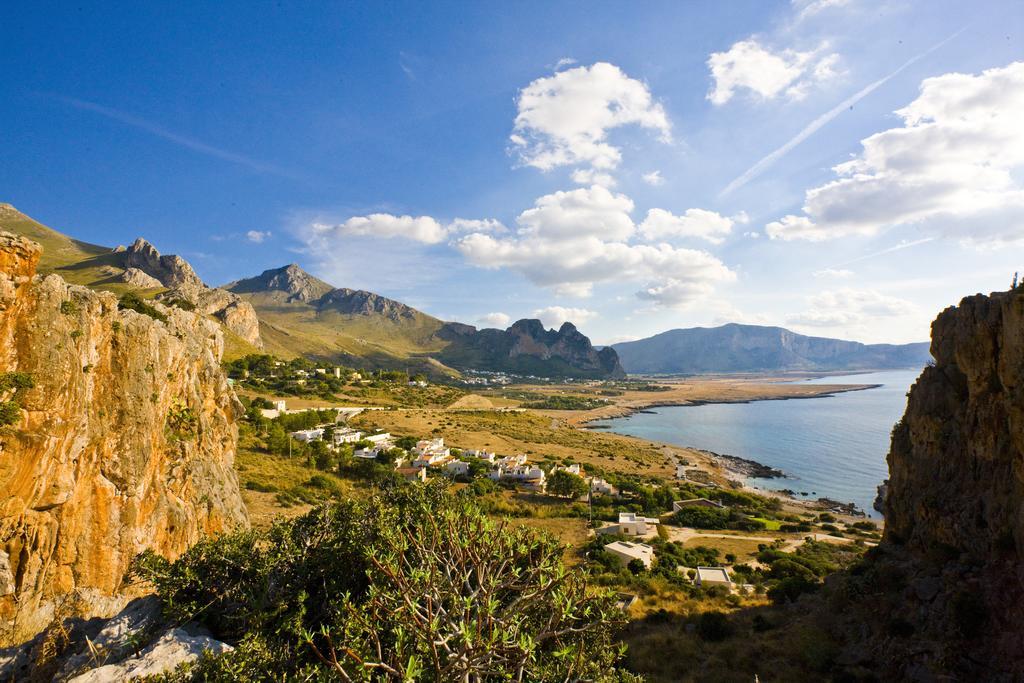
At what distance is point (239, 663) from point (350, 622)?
1633 millimetres

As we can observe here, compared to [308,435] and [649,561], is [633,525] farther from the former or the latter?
[308,435]

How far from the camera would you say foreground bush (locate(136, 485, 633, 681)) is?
661 centimetres

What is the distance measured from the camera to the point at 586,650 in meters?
9.23

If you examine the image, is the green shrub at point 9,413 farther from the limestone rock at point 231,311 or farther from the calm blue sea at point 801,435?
the limestone rock at point 231,311

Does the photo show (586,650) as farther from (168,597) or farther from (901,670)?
(901,670)

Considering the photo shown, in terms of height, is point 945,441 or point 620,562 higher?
point 945,441

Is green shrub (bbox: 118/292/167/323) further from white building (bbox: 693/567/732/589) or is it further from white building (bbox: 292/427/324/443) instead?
white building (bbox: 693/567/732/589)

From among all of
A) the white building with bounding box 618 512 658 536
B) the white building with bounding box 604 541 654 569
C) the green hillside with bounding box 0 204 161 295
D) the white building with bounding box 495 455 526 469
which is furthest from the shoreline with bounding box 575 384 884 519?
the green hillside with bounding box 0 204 161 295

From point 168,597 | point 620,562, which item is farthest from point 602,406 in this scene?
point 168,597

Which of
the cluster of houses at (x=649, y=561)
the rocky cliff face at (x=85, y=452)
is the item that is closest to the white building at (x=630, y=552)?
the cluster of houses at (x=649, y=561)

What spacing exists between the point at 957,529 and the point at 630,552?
14.8 meters

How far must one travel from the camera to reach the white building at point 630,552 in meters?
24.9

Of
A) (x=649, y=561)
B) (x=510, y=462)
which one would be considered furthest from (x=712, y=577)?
(x=510, y=462)

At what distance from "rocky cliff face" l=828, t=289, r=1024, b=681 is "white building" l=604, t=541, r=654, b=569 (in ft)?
30.9
